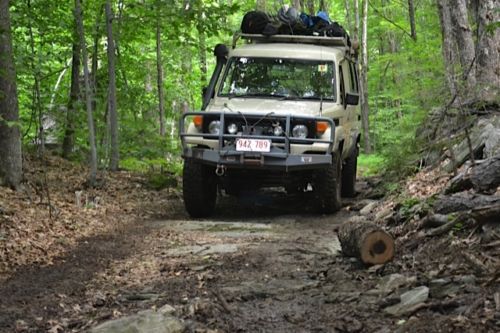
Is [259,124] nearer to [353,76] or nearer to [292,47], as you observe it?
[292,47]

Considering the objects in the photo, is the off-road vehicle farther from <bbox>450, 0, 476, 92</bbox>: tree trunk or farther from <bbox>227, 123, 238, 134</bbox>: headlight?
<bbox>450, 0, 476, 92</bbox>: tree trunk

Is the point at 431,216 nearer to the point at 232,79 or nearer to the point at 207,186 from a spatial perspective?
the point at 207,186

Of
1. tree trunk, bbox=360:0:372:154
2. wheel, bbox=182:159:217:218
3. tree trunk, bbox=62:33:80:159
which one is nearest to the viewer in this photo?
wheel, bbox=182:159:217:218

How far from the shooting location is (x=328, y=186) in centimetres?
873

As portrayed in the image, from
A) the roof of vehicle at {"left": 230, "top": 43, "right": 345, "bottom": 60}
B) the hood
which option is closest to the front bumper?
the hood

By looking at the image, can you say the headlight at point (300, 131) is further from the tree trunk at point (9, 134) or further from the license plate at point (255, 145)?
the tree trunk at point (9, 134)

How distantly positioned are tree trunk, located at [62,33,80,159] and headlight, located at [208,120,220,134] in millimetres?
4552

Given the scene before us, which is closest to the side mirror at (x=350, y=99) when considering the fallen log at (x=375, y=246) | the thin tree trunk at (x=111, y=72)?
the fallen log at (x=375, y=246)

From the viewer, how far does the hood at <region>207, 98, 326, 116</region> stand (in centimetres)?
859

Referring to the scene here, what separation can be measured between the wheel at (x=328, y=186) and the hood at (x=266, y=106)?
827 mm

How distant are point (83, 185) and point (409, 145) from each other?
5616mm

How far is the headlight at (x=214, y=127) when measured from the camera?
8.52m

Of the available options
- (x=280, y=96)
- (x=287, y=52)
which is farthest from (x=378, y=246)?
(x=287, y=52)

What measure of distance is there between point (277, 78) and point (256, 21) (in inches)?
63.1
